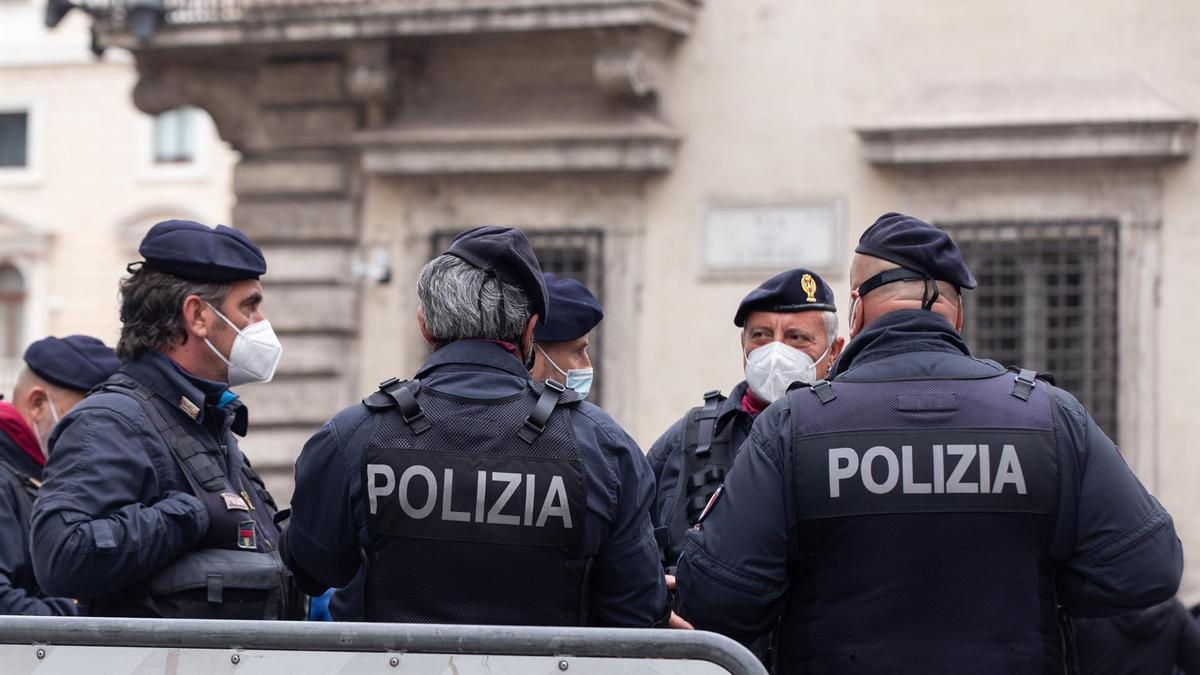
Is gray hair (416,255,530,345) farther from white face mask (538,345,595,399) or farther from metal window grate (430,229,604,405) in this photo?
metal window grate (430,229,604,405)

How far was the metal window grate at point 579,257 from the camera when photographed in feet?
38.5

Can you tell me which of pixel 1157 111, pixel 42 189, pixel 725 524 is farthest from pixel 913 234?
pixel 42 189

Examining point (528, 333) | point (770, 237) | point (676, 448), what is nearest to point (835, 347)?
point (676, 448)

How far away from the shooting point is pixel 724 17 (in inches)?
457

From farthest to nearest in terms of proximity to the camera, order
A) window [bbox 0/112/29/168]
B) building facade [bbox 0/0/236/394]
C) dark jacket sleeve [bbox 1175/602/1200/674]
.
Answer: window [bbox 0/112/29/168], building facade [bbox 0/0/236/394], dark jacket sleeve [bbox 1175/602/1200/674]

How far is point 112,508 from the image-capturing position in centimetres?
405

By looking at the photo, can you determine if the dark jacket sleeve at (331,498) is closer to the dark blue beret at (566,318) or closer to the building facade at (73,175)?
the dark blue beret at (566,318)

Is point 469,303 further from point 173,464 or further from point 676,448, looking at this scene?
point 676,448

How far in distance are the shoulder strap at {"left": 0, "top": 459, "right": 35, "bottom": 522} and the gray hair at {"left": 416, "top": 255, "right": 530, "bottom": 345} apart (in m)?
1.64

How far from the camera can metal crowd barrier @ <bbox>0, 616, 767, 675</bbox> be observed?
312 cm

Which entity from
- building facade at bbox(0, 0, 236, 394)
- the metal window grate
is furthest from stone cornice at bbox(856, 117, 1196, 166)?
building facade at bbox(0, 0, 236, 394)

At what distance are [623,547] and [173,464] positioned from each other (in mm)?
1158

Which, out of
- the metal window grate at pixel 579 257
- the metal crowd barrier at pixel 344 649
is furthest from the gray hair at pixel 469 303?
the metal window grate at pixel 579 257

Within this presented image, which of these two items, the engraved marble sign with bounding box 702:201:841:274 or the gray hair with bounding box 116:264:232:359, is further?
the engraved marble sign with bounding box 702:201:841:274
